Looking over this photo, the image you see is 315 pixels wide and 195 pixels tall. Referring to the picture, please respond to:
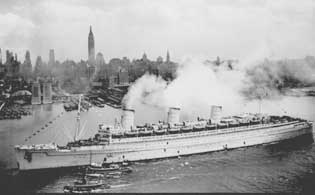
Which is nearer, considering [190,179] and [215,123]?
[190,179]

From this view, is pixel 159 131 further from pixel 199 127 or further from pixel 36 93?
pixel 36 93

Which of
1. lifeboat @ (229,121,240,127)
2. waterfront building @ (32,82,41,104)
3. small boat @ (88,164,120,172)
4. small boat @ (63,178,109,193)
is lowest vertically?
Result: small boat @ (63,178,109,193)

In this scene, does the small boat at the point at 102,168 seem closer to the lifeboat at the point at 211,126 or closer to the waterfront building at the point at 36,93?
the lifeboat at the point at 211,126

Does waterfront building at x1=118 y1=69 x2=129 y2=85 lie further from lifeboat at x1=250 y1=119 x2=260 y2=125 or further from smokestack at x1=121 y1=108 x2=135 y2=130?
smokestack at x1=121 y1=108 x2=135 y2=130

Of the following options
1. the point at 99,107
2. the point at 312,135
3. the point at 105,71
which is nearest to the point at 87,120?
the point at 99,107

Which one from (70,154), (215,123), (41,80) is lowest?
(70,154)

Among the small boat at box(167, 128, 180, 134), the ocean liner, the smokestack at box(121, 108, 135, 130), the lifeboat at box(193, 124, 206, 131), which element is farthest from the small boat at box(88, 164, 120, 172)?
the lifeboat at box(193, 124, 206, 131)

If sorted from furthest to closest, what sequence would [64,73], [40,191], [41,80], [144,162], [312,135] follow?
[64,73] → [41,80] → [312,135] → [144,162] → [40,191]

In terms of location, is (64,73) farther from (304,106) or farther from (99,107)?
(304,106)
